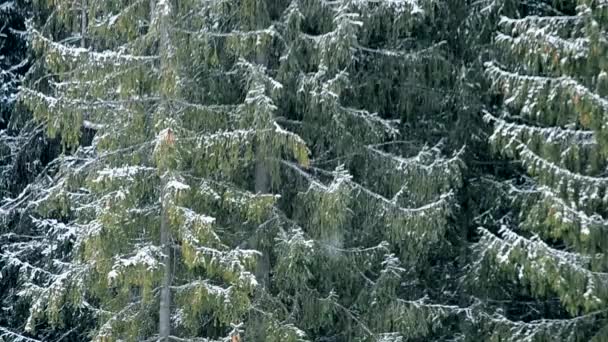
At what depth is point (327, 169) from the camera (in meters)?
8.76

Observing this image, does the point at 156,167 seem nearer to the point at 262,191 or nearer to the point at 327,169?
the point at 262,191

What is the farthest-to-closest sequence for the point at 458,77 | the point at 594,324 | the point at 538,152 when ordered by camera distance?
the point at 458,77 → the point at 594,324 → the point at 538,152

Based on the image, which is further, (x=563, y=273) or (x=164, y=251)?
(x=164, y=251)

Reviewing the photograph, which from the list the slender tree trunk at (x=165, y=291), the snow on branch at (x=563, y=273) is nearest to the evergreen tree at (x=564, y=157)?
the snow on branch at (x=563, y=273)

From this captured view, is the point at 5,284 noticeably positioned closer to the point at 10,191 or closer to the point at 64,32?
the point at 10,191

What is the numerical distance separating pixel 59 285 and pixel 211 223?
1576mm

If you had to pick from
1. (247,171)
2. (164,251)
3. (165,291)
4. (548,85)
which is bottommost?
(165,291)

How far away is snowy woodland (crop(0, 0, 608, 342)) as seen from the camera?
6.99 metres

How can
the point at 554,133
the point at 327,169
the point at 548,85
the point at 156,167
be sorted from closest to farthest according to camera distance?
the point at 548,85, the point at 554,133, the point at 156,167, the point at 327,169

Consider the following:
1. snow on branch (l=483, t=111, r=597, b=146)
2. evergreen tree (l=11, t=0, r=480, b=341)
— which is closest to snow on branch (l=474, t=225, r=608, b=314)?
snow on branch (l=483, t=111, r=597, b=146)

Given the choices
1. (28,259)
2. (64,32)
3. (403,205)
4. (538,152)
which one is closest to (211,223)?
(403,205)

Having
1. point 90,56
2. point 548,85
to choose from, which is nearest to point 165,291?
point 90,56

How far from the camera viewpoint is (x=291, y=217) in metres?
8.54

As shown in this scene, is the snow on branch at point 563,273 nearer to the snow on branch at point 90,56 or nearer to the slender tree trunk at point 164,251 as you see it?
the slender tree trunk at point 164,251
